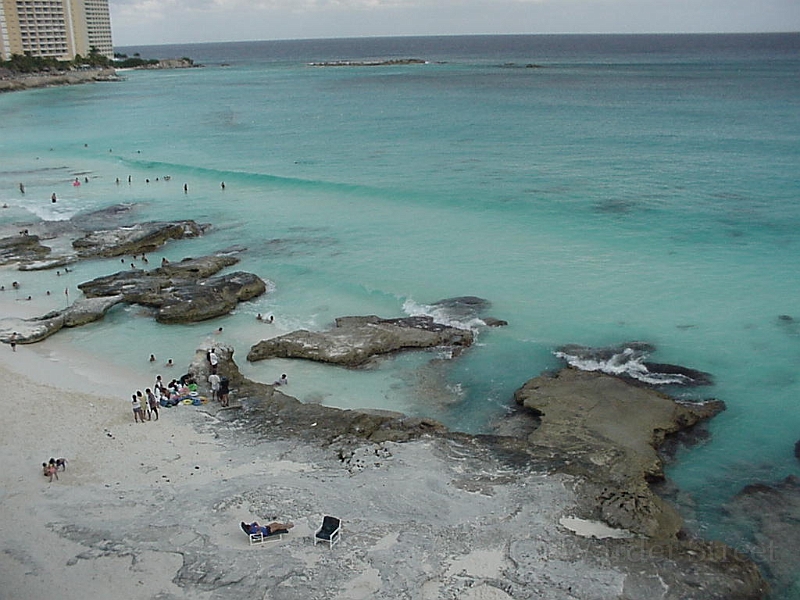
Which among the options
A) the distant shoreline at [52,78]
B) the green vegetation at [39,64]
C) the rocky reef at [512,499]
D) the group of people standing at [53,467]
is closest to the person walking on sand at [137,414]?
the rocky reef at [512,499]

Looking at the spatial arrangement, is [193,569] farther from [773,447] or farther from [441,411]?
[773,447]

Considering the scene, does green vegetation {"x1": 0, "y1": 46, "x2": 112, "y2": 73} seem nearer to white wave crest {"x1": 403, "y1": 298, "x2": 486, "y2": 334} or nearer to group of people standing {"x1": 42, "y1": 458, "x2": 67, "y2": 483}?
white wave crest {"x1": 403, "y1": 298, "x2": 486, "y2": 334}

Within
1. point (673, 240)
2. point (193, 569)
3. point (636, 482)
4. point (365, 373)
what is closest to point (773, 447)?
point (636, 482)

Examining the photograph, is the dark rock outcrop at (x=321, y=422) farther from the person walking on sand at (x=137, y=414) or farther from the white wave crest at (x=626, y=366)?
the white wave crest at (x=626, y=366)

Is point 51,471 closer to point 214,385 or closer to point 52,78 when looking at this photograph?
point 214,385

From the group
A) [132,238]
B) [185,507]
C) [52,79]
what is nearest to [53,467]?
[185,507]

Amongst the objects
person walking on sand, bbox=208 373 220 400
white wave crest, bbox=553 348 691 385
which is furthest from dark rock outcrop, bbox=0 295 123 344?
white wave crest, bbox=553 348 691 385
